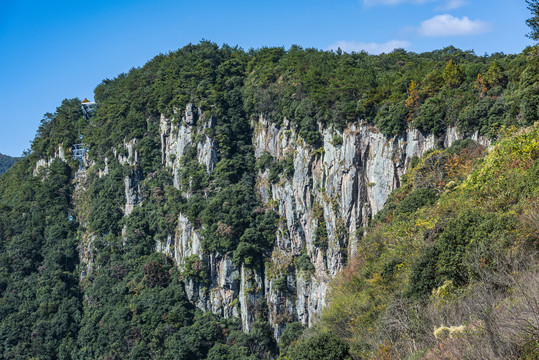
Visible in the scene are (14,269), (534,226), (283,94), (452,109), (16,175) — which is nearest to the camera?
(534,226)

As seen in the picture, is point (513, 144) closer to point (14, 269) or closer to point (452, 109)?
point (452, 109)

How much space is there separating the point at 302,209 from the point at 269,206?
7.01 metres

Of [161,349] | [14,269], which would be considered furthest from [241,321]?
[14,269]

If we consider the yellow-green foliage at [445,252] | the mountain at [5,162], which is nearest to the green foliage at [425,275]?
the yellow-green foliage at [445,252]

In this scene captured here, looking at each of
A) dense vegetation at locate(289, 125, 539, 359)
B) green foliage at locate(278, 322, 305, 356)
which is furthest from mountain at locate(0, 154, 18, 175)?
dense vegetation at locate(289, 125, 539, 359)

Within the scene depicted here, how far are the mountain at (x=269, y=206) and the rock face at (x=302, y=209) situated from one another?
20 centimetres

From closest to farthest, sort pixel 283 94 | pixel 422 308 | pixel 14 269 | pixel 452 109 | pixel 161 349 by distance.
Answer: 1. pixel 422 308
2. pixel 452 109
3. pixel 161 349
4. pixel 283 94
5. pixel 14 269

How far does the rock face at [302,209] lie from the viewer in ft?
140

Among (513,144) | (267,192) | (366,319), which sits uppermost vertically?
(267,192)

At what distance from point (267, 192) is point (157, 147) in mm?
23248

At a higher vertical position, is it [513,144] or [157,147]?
[157,147]

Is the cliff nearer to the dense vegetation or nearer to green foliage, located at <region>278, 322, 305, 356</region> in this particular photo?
green foliage, located at <region>278, 322, 305, 356</region>

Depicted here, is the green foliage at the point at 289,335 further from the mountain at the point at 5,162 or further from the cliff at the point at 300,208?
the mountain at the point at 5,162

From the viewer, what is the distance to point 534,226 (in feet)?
45.8
